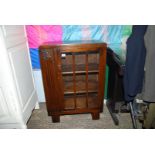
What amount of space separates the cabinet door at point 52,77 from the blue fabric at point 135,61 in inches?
25.0

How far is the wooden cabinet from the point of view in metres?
1.34

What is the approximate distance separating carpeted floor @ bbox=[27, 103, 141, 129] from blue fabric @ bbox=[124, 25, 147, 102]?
654 millimetres

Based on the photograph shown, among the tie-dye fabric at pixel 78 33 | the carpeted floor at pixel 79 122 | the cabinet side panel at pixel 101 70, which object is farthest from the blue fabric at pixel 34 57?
the cabinet side panel at pixel 101 70

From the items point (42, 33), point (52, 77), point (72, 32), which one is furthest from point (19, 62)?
point (72, 32)

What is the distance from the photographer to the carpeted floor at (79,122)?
165cm

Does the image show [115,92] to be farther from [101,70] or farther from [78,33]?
[78,33]

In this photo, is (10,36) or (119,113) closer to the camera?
(10,36)

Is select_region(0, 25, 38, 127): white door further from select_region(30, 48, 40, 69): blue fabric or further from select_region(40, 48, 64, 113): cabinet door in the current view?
select_region(40, 48, 64, 113): cabinet door

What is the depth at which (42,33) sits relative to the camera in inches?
68.9

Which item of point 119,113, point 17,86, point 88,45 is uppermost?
point 88,45

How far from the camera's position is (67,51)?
1336mm
